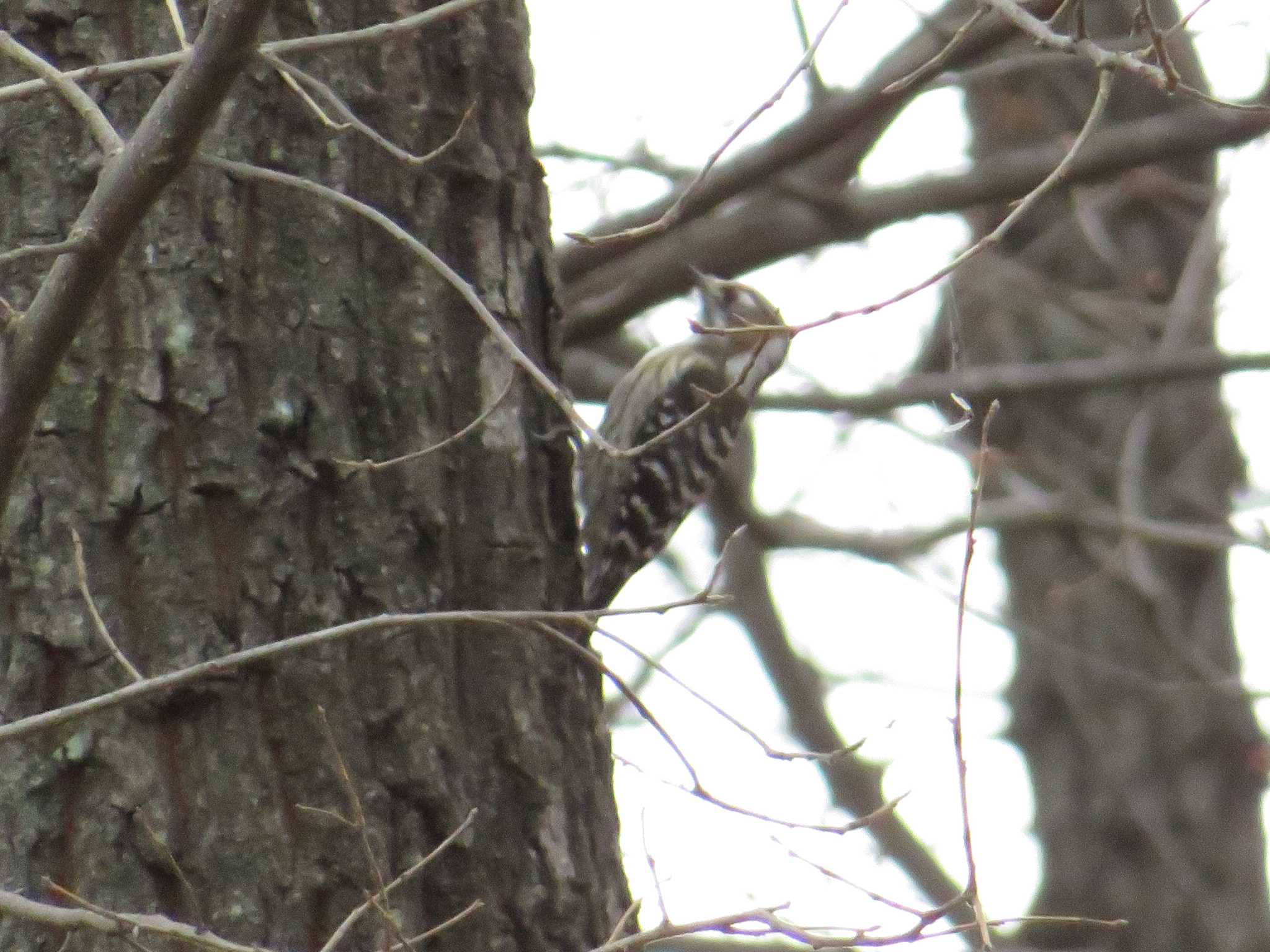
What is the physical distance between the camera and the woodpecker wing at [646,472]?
6438mm

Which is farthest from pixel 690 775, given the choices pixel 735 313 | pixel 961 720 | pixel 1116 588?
pixel 1116 588

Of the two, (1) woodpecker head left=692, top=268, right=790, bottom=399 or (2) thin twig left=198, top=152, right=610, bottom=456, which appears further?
(1) woodpecker head left=692, top=268, right=790, bottom=399

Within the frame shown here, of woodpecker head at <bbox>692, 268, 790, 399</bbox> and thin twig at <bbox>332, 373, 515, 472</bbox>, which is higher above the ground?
woodpecker head at <bbox>692, 268, 790, 399</bbox>

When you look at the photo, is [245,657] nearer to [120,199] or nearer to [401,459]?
[120,199]

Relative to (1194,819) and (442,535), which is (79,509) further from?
(1194,819)

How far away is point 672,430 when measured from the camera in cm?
242

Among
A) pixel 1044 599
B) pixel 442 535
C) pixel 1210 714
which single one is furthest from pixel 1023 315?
pixel 442 535

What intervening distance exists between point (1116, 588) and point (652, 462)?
3.98 metres

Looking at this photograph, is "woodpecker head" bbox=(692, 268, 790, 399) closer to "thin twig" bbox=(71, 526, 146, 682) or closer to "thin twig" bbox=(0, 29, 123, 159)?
"thin twig" bbox=(71, 526, 146, 682)

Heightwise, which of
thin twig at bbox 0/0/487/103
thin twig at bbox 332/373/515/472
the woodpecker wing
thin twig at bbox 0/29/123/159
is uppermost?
the woodpecker wing

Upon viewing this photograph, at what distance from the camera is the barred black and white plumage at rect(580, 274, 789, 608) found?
21.1ft

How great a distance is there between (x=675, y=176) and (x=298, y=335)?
3.21m

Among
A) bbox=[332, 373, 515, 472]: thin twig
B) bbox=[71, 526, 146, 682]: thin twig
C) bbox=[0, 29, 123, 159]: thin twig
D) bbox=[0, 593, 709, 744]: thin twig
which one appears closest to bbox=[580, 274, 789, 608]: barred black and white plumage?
bbox=[332, 373, 515, 472]: thin twig

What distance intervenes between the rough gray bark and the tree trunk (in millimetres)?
5423
